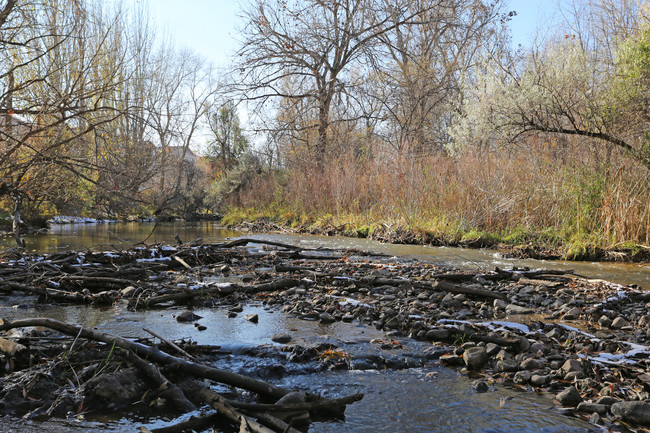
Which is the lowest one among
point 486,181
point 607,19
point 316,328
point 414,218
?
point 316,328

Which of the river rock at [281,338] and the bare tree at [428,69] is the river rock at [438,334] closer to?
the river rock at [281,338]

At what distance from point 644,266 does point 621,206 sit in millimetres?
1112

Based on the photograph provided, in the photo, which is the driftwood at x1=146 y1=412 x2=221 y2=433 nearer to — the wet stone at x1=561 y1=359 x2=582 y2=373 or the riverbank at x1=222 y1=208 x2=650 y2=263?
the wet stone at x1=561 y1=359 x2=582 y2=373

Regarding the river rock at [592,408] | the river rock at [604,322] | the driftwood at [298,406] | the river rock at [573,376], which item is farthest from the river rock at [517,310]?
the driftwood at [298,406]

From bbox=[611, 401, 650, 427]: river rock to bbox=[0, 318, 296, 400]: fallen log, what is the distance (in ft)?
4.20

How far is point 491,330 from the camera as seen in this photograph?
9.85 feet

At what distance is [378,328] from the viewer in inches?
127

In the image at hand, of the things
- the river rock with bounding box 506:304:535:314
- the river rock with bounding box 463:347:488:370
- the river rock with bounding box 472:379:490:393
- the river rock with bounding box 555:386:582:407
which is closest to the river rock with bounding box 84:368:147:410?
the river rock with bounding box 472:379:490:393

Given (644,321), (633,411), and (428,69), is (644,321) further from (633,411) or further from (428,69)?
(428,69)

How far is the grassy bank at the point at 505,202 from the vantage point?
7.22m

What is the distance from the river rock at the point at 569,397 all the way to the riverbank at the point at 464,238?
572 centimetres

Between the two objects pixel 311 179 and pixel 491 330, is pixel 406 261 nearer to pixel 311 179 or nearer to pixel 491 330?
pixel 491 330

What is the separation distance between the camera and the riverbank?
7.14 meters

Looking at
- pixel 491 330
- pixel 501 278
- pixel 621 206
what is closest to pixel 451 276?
pixel 501 278
